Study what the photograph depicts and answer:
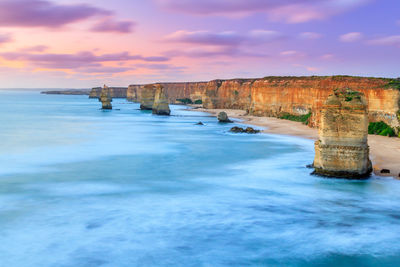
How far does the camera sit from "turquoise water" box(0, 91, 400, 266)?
502 inches

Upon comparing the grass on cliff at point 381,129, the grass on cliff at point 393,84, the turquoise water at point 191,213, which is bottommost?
the turquoise water at point 191,213

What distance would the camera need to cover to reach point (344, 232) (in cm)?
1435

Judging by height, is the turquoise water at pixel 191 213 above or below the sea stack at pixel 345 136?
below

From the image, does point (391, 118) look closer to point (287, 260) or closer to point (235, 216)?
point (235, 216)

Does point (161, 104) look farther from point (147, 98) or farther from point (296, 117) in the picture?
point (296, 117)

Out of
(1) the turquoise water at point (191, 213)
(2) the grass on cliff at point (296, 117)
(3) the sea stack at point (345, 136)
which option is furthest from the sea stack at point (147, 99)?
(3) the sea stack at point (345, 136)

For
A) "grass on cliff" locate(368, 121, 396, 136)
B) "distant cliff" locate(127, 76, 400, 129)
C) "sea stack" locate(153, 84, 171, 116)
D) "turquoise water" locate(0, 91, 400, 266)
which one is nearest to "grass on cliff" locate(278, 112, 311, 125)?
"distant cliff" locate(127, 76, 400, 129)

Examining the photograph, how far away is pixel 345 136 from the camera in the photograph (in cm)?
1991

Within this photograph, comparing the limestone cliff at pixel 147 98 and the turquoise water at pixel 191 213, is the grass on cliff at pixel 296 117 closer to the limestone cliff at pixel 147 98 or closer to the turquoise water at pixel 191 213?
the turquoise water at pixel 191 213

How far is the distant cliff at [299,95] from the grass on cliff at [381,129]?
562 millimetres

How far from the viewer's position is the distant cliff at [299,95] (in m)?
41.2

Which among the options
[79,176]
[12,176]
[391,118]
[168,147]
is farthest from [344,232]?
[391,118]

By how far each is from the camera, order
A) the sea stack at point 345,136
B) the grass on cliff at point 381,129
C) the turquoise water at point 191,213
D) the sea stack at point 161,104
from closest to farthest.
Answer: the turquoise water at point 191,213
the sea stack at point 345,136
the grass on cliff at point 381,129
the sea stack at point 161,104

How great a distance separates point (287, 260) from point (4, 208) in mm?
12497
